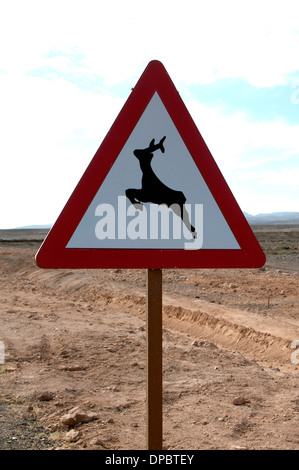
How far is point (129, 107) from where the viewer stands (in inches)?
93.5

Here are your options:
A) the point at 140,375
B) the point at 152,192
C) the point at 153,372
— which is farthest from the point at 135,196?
the point at 140,375

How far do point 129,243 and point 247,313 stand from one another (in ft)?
29.2

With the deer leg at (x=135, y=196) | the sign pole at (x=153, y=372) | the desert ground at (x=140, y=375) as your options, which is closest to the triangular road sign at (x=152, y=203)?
the deer leg at (x=135, y=196)

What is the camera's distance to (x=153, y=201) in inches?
90.9

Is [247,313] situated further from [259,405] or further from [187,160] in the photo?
[187,160]

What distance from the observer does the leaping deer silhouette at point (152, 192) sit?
2309mm

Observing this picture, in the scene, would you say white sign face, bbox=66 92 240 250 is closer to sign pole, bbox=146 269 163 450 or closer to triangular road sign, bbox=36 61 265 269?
triangular road sign, bbox=36 61 265 269

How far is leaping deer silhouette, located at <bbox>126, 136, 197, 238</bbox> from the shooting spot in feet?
7.57

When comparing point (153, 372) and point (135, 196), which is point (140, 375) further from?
point (135, 196)

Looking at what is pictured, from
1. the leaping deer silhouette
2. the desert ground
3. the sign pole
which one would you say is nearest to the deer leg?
the leaping deer silhouette

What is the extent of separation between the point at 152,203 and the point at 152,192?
50 millimetres

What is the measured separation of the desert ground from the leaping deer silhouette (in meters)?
2.27

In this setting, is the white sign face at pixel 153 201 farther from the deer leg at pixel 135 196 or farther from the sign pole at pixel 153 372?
the sign pole at pixel 153 372

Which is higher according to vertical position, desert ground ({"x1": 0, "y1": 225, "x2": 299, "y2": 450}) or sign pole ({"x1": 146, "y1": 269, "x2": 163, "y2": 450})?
sign pole ({"x1": 146, "y1": 269, "x2": 163, "y2": 450})
